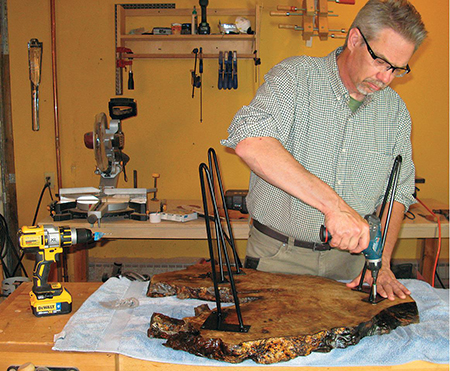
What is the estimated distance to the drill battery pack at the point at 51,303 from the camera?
58.4 inches

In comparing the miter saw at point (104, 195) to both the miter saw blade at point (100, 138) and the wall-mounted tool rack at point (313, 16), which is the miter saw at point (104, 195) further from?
the wall-mounted tool rack at point (313, 16)

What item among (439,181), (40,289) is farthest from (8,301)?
(439,181)

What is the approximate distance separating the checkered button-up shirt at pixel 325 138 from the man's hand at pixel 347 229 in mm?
414

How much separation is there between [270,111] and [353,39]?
43 centimetres

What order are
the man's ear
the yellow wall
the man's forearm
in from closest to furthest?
1. the man's ear
2. the man's forearm
3. the yellow wall

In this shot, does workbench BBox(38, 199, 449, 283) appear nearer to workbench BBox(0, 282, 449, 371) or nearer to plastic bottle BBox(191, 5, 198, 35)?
workbench BBox(0, 282, 449, 371)

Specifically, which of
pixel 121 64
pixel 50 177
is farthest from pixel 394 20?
pixel 50 177

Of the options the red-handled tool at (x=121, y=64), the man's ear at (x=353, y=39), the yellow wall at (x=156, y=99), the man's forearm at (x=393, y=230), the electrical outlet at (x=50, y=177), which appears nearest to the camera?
the man's ear at (x=353, y=39)

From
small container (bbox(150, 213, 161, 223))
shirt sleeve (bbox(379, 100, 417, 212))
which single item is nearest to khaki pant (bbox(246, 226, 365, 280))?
shirt sleeve (bbox(379, 100, 417, 212))

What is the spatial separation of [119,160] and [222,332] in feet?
6.63

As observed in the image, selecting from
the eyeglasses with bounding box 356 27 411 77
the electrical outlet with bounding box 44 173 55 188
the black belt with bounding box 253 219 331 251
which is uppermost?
the eyeglasses with bounding box 356 27 411 77

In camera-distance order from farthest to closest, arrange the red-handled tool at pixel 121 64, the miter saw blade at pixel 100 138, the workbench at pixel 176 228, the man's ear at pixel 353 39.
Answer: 1. the red-handled tool at pixel 121 64
2. the miter saw blade at pixel 100 138
3. the workbench at pixel 176 228
4. the man's ear at pixel 353 39

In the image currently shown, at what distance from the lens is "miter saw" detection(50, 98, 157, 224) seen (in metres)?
2.87

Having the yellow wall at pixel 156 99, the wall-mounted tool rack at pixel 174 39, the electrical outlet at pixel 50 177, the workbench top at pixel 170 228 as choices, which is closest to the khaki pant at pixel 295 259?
the workbench top at pixel 170 228
